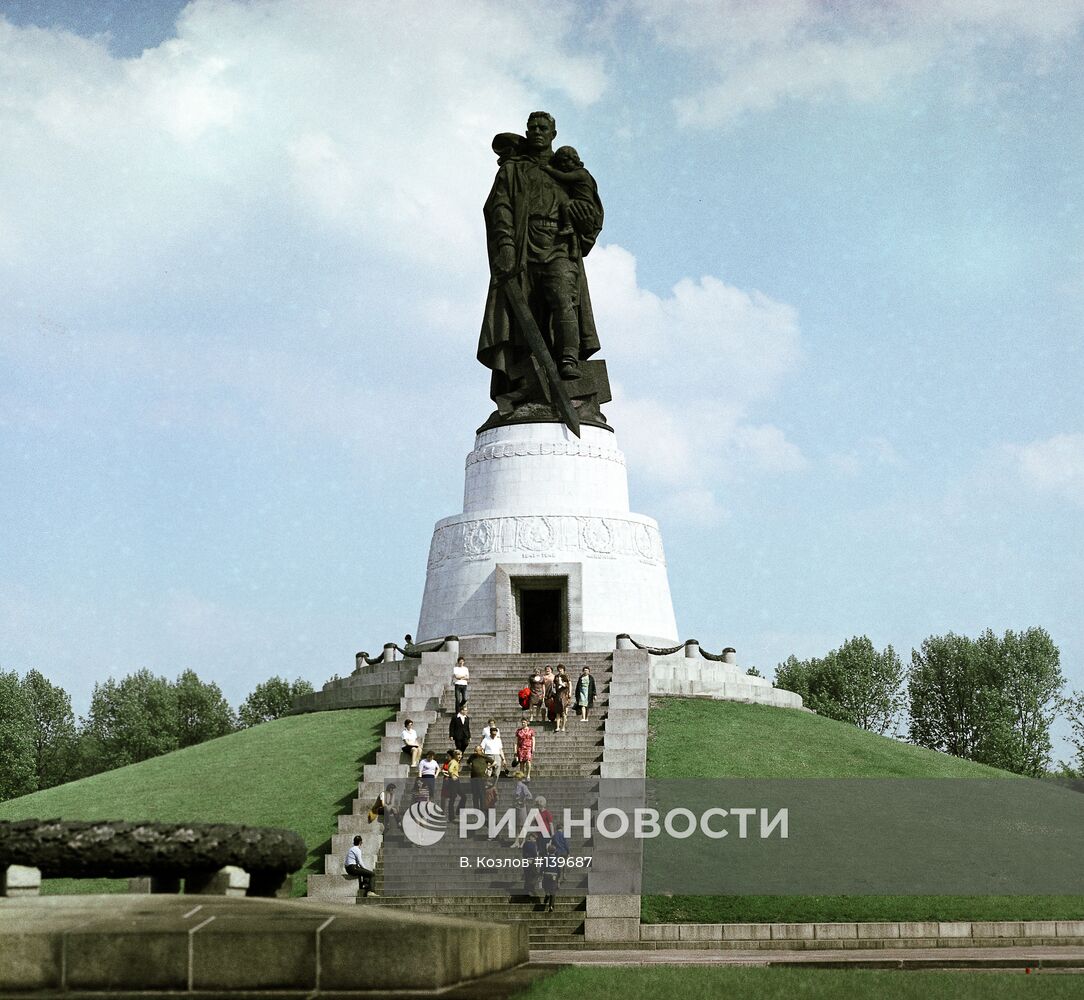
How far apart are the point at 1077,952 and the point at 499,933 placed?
966cm

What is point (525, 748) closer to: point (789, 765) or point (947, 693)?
point (789, 765)

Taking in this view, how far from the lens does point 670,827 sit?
2245 centimetres

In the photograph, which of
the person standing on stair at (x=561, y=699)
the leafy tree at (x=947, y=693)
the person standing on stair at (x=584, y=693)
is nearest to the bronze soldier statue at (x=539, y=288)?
the person standing on stair at (x=584, y=693)

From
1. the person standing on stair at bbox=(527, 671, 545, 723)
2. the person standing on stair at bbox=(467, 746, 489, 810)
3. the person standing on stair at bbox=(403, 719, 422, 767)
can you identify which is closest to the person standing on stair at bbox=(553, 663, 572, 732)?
the person standing on stair at bbox=(527, 671, 545, 723)

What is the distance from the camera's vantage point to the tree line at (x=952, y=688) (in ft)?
206

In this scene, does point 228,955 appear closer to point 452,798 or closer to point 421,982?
point 421,982

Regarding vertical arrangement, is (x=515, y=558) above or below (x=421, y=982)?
above

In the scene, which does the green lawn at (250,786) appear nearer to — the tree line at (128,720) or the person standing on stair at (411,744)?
the person standing on stair at (411,744)

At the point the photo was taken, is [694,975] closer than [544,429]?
Yes

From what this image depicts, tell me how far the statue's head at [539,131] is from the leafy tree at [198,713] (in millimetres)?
38320

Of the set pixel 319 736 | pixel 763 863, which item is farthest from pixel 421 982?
pixel 319 736

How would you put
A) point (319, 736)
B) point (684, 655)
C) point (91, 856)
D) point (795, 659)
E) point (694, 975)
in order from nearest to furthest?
point (91, 856)
point (694, 975)
point (319, 736)
point (684, 655)
point (795, 659)

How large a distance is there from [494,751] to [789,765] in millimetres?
5688

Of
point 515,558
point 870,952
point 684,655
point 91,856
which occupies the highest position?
point 515,558
